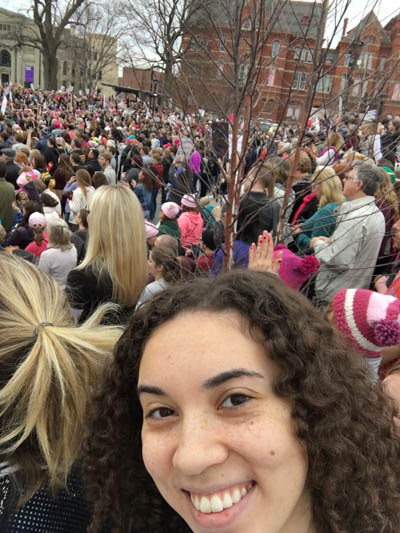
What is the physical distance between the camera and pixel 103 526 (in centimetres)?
127

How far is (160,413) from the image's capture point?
107 centimetres

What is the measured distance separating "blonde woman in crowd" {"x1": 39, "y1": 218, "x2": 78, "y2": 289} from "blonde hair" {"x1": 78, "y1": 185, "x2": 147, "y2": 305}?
1212mm

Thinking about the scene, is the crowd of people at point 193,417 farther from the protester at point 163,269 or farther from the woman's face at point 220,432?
the protester at point 163,269

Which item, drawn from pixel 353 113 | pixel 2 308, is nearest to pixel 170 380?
pixel 2 308

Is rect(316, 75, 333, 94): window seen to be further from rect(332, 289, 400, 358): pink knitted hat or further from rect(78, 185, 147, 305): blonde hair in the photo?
rect(78, 185, 147, 305): blonde hair

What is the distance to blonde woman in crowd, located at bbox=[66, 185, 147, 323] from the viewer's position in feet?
9.64

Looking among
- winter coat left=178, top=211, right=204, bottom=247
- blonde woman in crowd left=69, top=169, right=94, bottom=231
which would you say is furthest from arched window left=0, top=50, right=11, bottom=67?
winter coat left=178, top=211, right=204, bottom=247

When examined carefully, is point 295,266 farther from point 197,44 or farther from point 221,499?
point 221,499

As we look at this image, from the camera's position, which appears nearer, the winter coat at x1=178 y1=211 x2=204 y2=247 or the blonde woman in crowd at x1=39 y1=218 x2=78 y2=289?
the blonde woman in crowd at x1=39 y1=218 x2=78 y2=289

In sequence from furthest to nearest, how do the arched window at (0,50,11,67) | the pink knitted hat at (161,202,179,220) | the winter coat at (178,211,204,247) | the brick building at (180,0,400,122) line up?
the arched window at (0,50,11,67) → the pink knitted hat at (161,202,179,220) → the winter coat at (178,211,204,247) → the brick building at (180,0,400,122)

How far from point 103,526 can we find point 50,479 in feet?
0.67

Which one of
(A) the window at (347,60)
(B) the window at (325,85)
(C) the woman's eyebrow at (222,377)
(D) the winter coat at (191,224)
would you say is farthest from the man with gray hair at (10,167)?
(C) the woman's eyebrow at (222,377)

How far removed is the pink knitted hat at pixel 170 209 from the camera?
17.4ft

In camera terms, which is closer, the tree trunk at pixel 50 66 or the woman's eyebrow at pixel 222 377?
the woman's eyebrow at pixel 222 377
